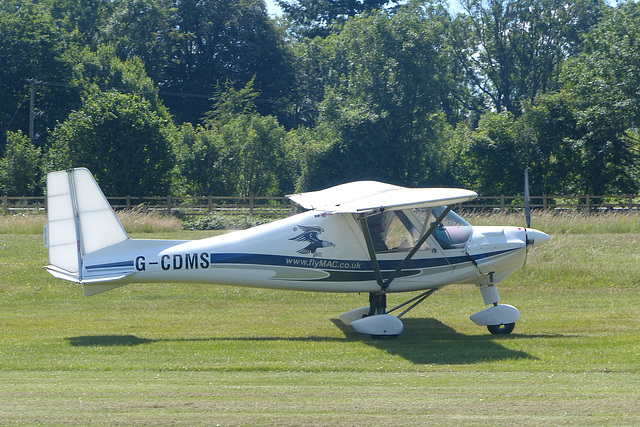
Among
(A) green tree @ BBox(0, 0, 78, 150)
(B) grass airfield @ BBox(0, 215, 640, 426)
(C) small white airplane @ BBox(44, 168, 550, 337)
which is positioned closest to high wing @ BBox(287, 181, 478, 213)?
(C) small white airplane @ BBox(44, 168, 550, 337)

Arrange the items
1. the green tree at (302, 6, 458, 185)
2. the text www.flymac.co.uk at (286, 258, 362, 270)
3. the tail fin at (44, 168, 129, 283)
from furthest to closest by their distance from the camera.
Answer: the green tree at (302, 6, 458, 185)
the text www.flymac.co.uk at (286, 258, 362, 270)
the tail fin at (44, 168, 129, 283)

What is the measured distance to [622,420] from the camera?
7223 millimetres

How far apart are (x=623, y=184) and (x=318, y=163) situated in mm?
19875

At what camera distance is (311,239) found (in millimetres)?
12758

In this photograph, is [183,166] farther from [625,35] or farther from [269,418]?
[269,418]

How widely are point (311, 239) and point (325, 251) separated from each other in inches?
12.4

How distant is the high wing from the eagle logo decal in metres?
0.41

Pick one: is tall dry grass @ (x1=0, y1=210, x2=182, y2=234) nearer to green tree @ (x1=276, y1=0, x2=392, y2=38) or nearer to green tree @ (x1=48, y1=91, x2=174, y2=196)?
green tree @ (x1=48, y1=91, x2=174, y2=196)

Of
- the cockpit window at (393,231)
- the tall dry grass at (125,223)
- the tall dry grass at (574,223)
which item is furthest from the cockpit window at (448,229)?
the tall dry grass at (125,223)

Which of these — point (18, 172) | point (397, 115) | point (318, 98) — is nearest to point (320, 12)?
point (318, 98)

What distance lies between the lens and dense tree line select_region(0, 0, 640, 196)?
43.0m

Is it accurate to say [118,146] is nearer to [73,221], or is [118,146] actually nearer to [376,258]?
[73,221]

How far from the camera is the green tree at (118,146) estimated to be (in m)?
42.5

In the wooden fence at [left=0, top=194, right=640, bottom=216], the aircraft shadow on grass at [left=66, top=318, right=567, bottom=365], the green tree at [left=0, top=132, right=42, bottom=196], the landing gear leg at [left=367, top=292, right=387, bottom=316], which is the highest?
the green tree at [left=0, top=132, right=42, bottom=196]
